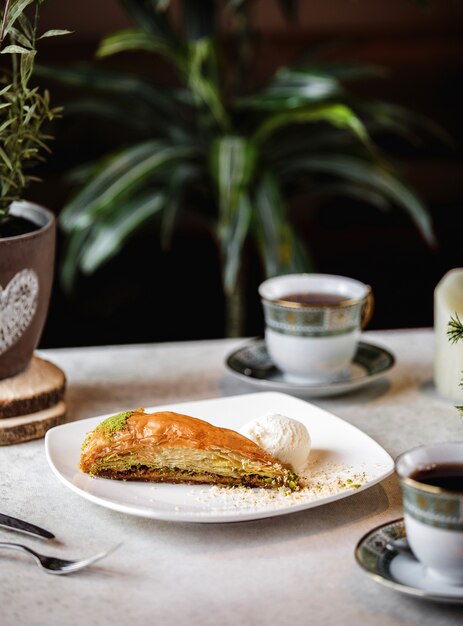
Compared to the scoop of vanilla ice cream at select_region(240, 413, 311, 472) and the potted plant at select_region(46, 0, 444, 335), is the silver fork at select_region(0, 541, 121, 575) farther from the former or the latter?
the potted plant at select_region(46, 0, 444, 335)

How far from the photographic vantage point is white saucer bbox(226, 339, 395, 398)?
1.32 metres

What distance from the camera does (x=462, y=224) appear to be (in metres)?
3.49

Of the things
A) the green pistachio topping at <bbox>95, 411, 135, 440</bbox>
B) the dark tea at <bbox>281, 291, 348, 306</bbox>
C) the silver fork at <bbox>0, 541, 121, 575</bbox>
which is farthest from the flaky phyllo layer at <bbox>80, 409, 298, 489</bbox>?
the dark tea at <bbox>281, 291, 348, 306</bbox>

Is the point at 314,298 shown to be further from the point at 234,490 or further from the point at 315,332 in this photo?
the point at 234,490

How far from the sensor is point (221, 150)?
89.0 inches

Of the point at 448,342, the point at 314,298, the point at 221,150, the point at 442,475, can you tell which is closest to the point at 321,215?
the point at 221,150

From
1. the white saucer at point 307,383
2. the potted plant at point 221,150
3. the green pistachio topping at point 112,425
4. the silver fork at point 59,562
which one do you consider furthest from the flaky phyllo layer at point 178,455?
the potted plant at point 221,150

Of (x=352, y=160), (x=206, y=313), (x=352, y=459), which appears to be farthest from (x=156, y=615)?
(x=206, y=313)

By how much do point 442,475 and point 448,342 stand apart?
0.45 m

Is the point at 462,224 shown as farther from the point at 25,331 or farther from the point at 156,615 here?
the point at 156,615

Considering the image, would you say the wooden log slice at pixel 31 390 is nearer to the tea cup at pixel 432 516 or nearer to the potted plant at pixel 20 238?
the potted plant at pixel 20 238

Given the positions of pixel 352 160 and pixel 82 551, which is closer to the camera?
pixel 82 551

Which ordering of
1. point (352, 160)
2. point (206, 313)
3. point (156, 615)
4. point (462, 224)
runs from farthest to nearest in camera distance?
point (462, 224)
point (206, 313)
point (352, 160)
point (156, 615)

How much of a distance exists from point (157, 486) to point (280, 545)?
6.3 inches
